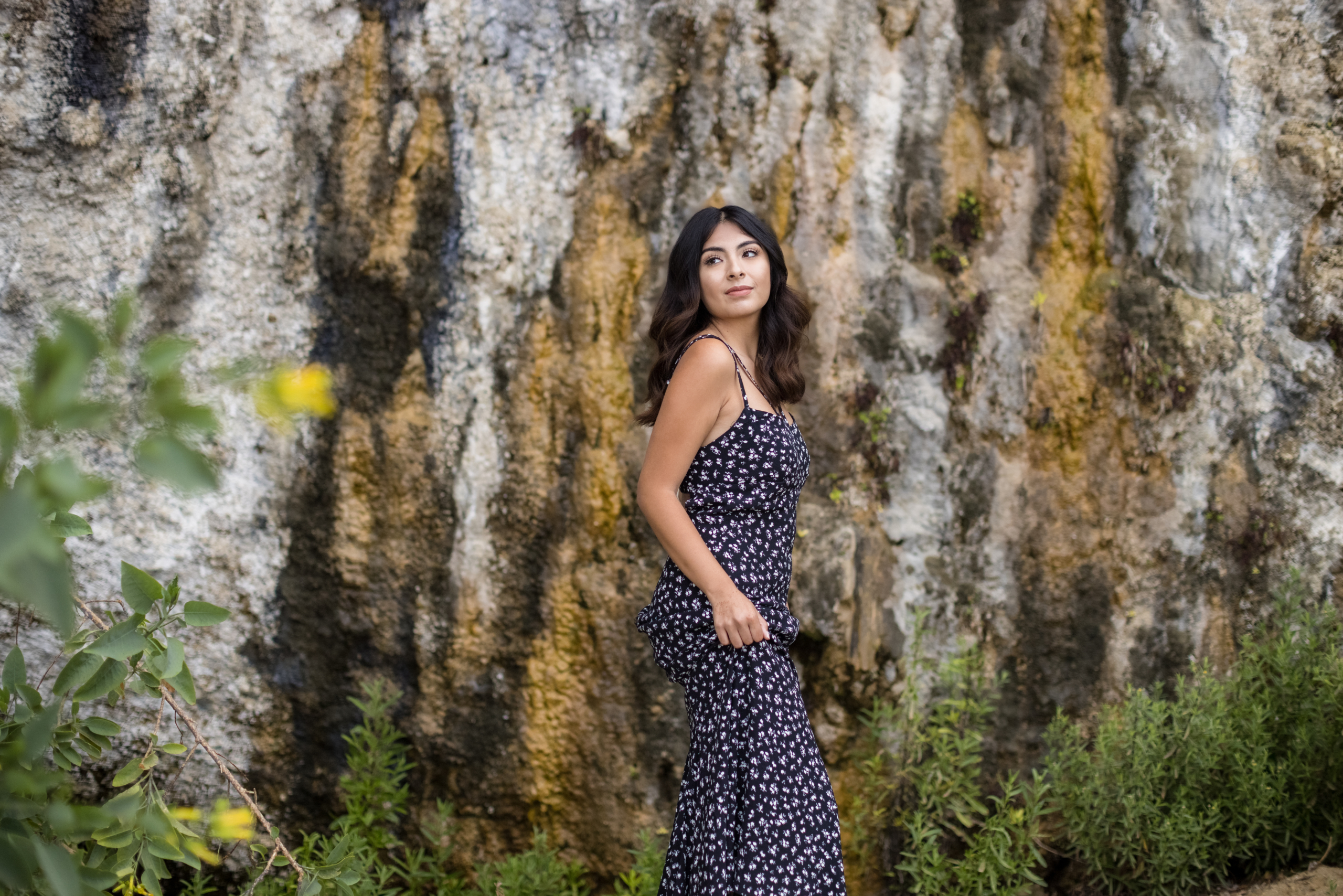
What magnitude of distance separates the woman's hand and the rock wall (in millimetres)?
1115

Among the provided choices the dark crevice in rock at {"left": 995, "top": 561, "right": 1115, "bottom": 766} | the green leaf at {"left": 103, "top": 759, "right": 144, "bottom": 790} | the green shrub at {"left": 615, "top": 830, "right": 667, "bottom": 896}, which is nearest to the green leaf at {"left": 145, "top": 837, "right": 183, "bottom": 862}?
the green leaf at {"left": 103, "top": 759, "right": 144, "bottom": 790}

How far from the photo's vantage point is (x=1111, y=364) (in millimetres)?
3500

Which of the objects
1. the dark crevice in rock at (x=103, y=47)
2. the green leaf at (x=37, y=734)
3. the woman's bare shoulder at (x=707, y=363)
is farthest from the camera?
the dark crevice in rock at (x=103, y=47)

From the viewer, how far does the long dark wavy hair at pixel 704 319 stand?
2.49 m

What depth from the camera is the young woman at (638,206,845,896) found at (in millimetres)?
2166

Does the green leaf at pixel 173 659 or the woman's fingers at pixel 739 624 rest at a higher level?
the green leaf at pixel 173 659

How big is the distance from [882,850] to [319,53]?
3.27 meters

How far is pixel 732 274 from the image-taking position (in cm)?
244

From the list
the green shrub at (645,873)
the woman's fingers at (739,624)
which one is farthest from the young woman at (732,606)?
the green shrub at (645,873)

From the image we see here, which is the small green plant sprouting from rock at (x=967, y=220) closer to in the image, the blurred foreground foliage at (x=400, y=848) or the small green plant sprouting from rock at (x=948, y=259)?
the small green plant sprouting from rock at (x=948, y=259)

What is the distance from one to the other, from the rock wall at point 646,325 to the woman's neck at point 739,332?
878 millimetres

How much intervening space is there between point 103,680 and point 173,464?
869 mm

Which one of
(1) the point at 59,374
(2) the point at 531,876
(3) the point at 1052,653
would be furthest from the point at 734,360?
(3) the point at 1052,653

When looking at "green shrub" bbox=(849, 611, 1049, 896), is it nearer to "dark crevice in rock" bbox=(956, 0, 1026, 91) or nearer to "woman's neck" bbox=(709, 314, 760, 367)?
"woman's neck" bbox=(709, 314, 760, 367)
